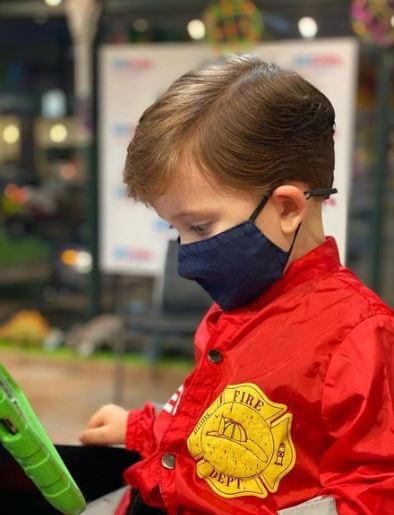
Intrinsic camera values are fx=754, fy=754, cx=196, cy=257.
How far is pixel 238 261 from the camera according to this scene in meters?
1.01

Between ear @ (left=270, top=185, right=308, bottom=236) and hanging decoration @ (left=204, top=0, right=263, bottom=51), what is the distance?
322 centimetres

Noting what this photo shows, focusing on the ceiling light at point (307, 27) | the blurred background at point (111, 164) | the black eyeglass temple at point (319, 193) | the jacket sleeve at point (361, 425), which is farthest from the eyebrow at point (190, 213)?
the ceiling light at point (307, 27)

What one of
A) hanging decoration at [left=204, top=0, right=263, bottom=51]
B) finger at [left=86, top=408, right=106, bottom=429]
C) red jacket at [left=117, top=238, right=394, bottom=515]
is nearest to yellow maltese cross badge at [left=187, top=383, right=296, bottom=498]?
red jacket at [left=117, top=238, right=394, bottom=515]

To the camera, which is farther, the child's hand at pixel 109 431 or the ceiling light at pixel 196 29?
the ceiling light at pixel 196 29

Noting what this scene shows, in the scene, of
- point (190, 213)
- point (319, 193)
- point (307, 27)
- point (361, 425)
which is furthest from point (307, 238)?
point (307, 27)

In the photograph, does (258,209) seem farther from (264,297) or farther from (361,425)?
(361,425)

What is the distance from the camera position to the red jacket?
90 cm

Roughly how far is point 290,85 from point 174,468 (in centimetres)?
55

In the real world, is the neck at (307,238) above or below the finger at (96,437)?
above

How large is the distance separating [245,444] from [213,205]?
1.03 ft

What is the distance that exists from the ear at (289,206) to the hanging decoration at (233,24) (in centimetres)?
322

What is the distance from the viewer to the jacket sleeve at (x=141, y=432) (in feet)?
4.12

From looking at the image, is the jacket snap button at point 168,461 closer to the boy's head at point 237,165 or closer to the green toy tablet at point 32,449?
the green toy tablet at point 32,449

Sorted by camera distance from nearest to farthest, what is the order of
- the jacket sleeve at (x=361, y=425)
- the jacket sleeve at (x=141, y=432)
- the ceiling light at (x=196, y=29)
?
the jacket sleeve at (x=361, y=425), the jacket sleeve at (x=141, y=432), the ceiling light at (x=196, y=29)
